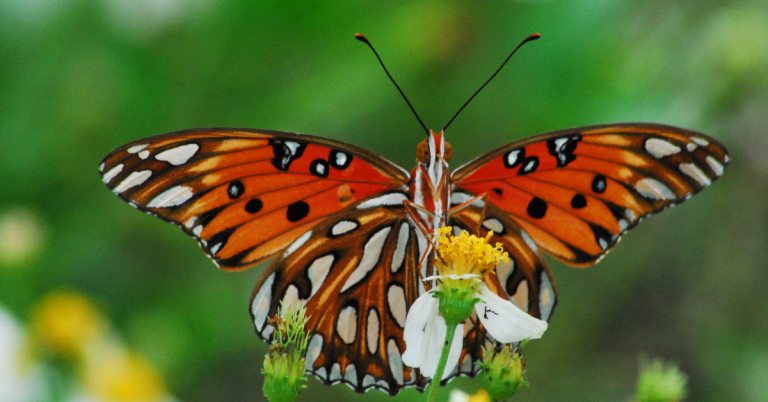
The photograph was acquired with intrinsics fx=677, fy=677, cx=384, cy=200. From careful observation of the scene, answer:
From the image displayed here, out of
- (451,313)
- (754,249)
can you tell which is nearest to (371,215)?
(451,313)

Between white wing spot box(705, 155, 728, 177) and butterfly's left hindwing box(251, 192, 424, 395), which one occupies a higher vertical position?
white wing spot box(705, 155, 728, 177)

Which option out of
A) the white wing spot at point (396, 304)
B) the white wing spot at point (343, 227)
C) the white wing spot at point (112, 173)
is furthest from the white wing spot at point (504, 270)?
the white wing spot at point (112, 173)

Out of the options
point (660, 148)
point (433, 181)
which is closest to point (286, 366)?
point (433, 181)

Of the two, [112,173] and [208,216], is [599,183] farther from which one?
[112,173]

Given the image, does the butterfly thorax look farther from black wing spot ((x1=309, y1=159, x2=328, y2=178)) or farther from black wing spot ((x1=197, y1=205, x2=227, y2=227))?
black wing spot ((x1=197, y1=205, x2=227, y2=227))

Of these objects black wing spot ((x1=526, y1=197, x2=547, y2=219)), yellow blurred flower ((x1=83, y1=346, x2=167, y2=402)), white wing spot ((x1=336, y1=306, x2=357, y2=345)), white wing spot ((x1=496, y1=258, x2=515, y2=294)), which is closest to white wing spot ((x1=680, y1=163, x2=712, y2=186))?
black wing spot ((x1=526, y1=197, x2=547, y2=219))

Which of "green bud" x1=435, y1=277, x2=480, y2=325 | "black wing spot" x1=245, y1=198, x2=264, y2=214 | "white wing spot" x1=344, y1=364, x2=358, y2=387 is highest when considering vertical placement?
"black wing spot" x1=245, y1=198, x2=264, y2=214

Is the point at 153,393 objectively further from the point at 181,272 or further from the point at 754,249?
the point at 754,249
